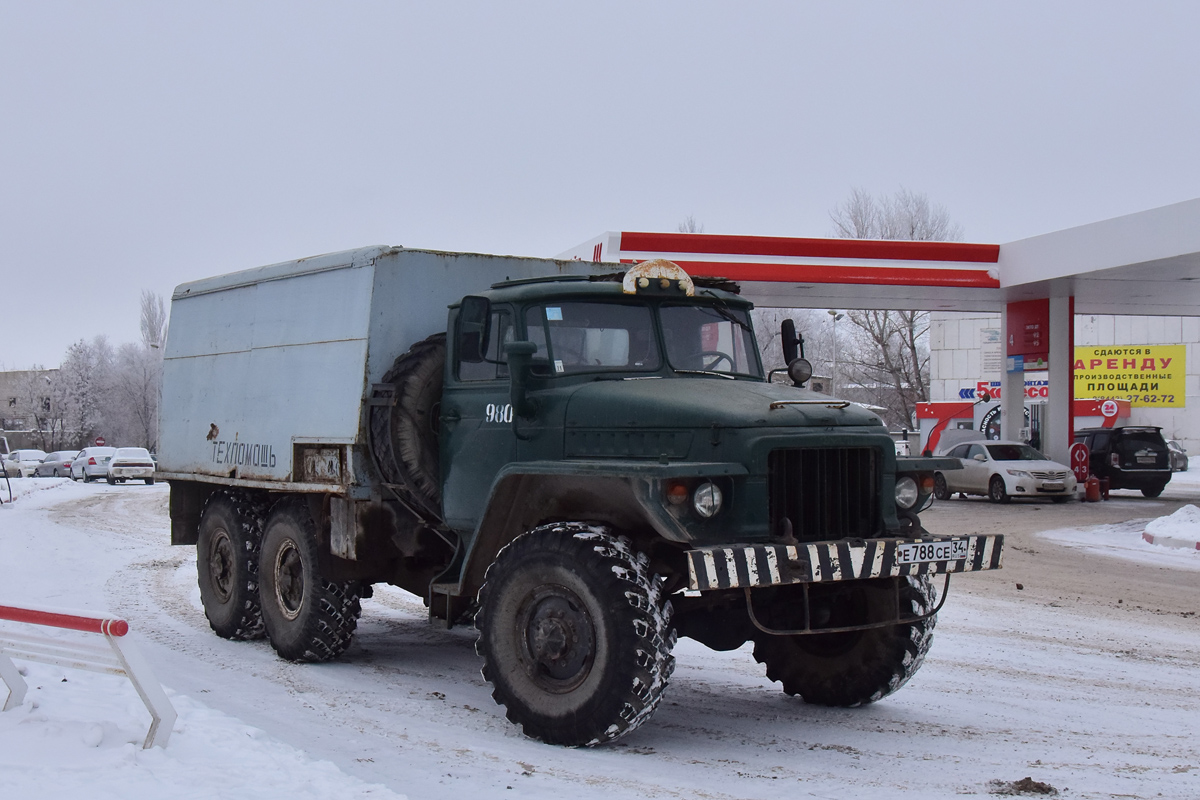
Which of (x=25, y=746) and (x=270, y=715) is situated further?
(x=270, y=715)

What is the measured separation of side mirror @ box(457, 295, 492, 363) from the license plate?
2.94m

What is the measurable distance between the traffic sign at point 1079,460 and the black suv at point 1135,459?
857mm

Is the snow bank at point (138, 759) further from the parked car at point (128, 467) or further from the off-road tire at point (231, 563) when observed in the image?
the parked car at point (128, 467)

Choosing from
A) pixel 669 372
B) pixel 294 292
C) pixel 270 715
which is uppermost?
pixel 294 292

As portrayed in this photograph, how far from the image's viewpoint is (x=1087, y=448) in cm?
2969

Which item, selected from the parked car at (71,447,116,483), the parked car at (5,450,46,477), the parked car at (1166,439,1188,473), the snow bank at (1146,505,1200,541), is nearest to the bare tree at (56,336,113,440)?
the parked car at (5,450,46,477)

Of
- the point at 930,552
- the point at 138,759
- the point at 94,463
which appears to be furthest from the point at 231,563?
the point at 94,463

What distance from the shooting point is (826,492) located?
685cm

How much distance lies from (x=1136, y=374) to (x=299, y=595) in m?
54.8

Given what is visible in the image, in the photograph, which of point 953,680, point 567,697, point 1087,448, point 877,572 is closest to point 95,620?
point 567,697

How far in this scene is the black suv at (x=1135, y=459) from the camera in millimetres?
29562

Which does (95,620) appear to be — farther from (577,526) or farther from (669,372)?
(669,372)

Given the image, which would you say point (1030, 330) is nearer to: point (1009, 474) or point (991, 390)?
point (1009, 474)

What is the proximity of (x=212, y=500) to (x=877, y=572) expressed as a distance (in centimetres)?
664
